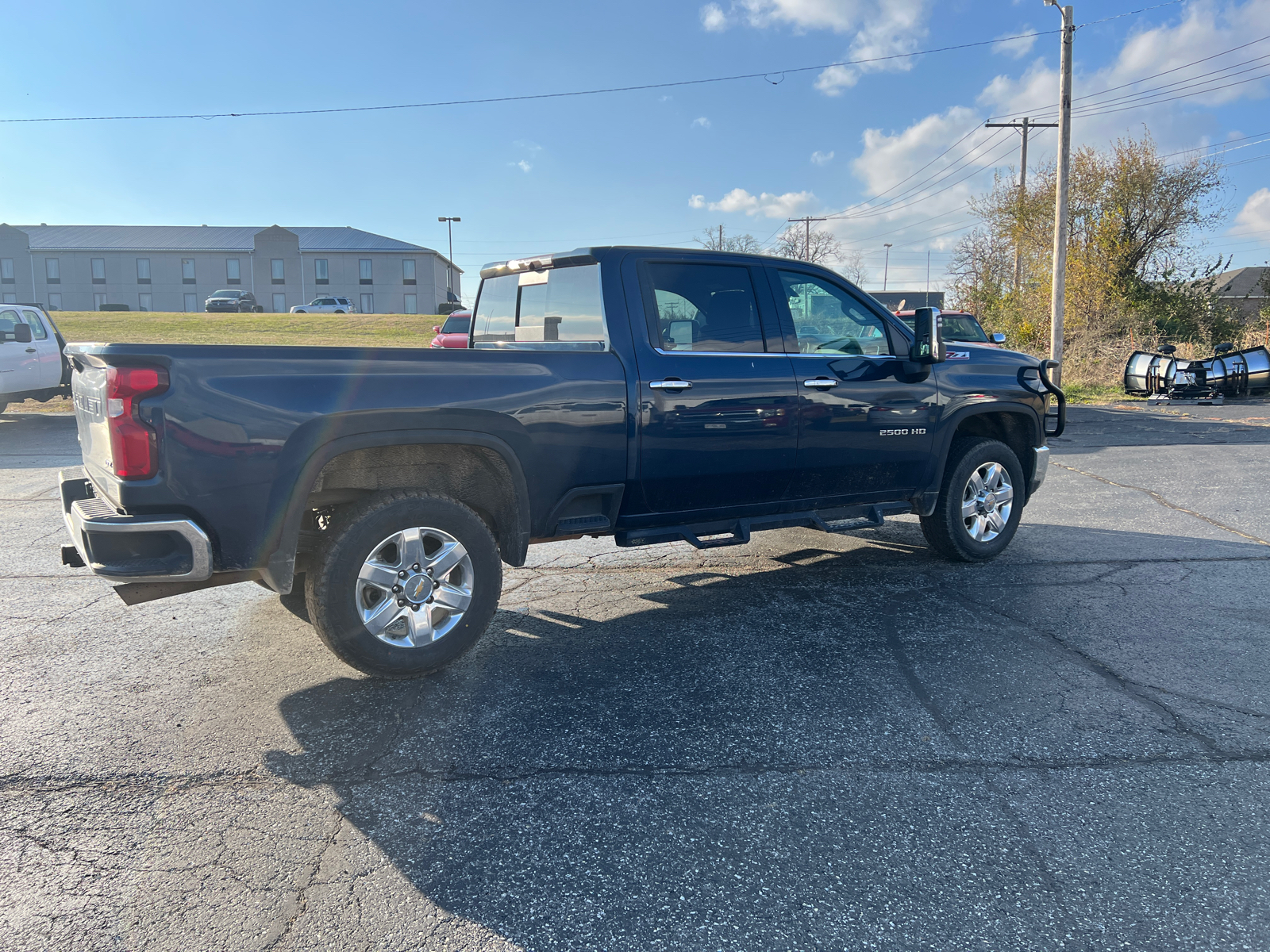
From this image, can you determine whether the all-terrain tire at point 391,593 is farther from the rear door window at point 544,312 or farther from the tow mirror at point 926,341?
the tow mirror at point 926,341

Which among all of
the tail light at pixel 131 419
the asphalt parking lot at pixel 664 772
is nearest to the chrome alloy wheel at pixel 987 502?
the asphalt parking lot at pixel 664 772

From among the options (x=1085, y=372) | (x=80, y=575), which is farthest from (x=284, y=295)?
(x=80, y=575)

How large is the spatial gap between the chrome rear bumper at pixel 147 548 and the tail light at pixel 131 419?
0.66 ft

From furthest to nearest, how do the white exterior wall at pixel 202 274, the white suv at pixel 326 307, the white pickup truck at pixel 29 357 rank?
the white exterior wall at pixel 202 274, the white suv at pixel 326 307, the white pickup truck at pixel 29 357

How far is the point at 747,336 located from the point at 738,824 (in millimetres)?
2881

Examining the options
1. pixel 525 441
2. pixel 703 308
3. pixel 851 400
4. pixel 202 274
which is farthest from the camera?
pixel 202 274

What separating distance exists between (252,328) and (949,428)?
40911mm

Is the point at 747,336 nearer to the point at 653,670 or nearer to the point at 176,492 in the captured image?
the point at 653,670

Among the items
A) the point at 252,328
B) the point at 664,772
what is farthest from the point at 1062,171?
the point at 252,328

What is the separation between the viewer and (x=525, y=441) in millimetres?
4199

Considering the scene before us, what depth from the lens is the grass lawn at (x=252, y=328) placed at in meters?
34.6

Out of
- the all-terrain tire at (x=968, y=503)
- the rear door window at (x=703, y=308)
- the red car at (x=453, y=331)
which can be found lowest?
the all-terrain tire at (x=968, y=503)

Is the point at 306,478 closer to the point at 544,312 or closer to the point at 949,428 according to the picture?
the point at 544,312

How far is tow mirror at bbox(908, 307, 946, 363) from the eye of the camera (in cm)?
539
